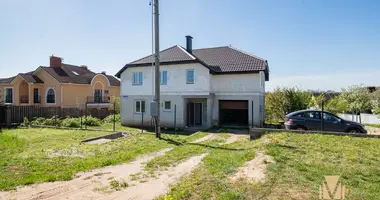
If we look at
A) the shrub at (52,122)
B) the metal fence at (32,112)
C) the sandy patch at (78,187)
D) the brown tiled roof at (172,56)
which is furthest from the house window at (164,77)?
the sandy patch at (78,187)

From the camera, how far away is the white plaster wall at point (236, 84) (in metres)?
18.2

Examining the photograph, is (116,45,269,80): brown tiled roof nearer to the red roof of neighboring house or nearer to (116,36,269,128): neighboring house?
(116,36,269,128): neighboring house

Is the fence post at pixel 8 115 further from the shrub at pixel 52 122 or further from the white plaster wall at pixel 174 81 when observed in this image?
the white plaster wall at pixel 174 81

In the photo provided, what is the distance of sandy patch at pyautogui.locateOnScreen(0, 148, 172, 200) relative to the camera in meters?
5.21

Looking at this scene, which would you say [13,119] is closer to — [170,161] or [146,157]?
[146,157]

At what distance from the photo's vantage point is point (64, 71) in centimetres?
3231

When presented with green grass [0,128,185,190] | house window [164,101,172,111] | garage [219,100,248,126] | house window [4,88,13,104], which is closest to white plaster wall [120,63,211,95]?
house window [164,101,172,111]

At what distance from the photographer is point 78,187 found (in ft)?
18.9

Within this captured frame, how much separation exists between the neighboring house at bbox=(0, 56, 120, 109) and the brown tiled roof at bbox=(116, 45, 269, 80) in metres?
12.0

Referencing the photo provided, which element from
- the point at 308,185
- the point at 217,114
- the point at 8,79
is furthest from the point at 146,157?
the point at 8,79

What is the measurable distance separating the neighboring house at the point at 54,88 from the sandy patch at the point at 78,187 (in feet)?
85.2

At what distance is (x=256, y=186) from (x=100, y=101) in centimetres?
3217

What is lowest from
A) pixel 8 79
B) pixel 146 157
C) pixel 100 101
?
pixel 146 157

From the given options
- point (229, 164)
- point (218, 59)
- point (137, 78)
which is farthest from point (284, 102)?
point (229, 164)
